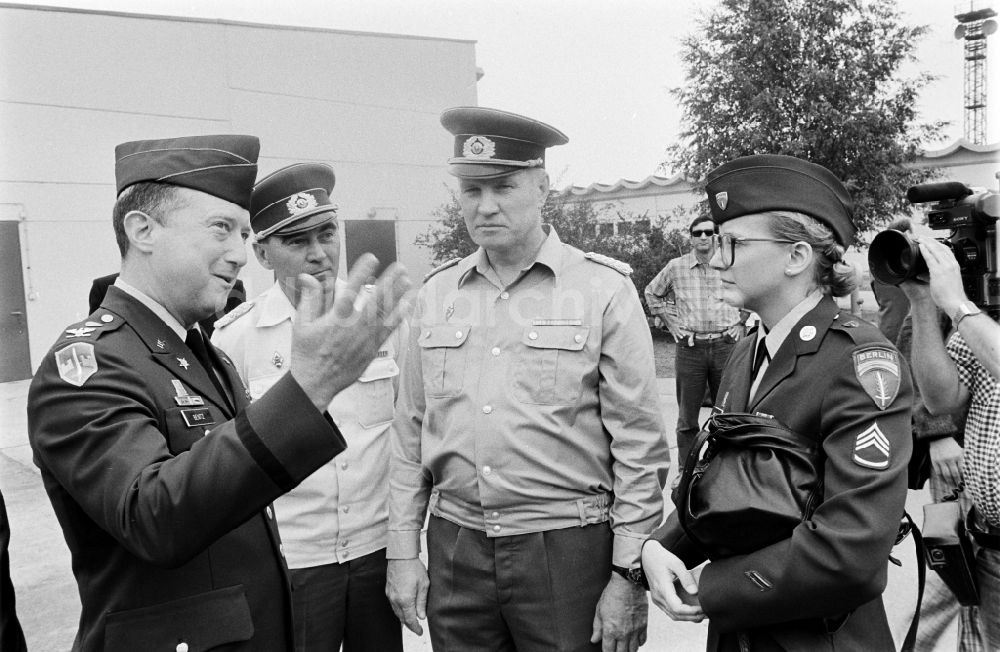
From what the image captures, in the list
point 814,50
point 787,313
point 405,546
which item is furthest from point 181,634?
point 814,50

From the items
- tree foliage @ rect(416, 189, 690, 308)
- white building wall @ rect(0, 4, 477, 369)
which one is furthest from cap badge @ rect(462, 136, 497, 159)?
tree foliage @ rect(416, 189, 690, 308)

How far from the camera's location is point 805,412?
5.08 feet

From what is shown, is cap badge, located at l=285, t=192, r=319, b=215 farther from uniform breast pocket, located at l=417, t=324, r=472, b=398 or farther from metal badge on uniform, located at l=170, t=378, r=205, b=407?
metal badge on uniform, located at l=170, t=378, r=205, b=407

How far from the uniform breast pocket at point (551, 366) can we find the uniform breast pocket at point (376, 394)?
0.64m

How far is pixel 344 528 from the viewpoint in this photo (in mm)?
2359

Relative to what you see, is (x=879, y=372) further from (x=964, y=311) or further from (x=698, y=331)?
(x=698, y=331)

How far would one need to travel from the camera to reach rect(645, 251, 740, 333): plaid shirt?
229 inches

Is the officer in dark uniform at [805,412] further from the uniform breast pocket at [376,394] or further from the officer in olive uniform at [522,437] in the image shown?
the uniform breast pocket at [376,394]

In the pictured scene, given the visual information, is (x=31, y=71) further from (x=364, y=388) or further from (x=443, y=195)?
(x=364, y=388)

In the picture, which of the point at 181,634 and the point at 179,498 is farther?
the point at 181,634

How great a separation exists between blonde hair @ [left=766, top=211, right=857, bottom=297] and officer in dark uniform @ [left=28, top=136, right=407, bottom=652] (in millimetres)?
975

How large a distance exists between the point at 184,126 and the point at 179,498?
41.4ft

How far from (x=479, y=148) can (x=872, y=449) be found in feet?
4.76

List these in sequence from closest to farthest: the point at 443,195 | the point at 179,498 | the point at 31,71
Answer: the point at 179,498
the point at 31,71
the point at 443,195
